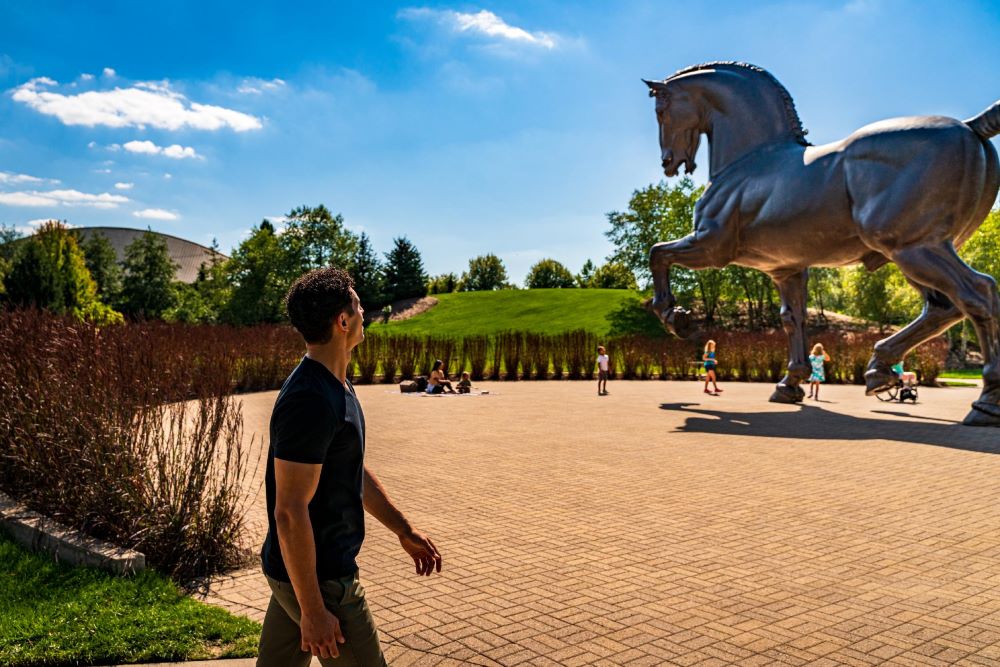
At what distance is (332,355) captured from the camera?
2355 millimetres

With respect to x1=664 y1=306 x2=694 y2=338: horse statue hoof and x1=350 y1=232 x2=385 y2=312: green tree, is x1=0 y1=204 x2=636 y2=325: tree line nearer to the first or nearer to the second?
x1=350 y1=232 x2=385 y2=312: green tree

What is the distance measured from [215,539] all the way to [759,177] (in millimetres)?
10859

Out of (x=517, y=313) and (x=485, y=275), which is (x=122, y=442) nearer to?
(x=517, y=313)

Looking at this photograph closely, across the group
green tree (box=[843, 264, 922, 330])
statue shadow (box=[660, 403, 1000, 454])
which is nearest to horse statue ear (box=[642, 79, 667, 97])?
statue shadow (box=[660, 403, 1000, 454])

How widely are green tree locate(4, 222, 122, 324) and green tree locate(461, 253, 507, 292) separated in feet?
156

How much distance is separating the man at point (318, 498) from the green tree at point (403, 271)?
59212 mm

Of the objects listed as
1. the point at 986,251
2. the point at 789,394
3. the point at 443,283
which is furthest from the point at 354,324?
the point at 443,283

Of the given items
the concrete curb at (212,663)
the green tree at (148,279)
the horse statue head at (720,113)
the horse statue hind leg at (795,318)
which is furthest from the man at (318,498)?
the green tree at (148,279)

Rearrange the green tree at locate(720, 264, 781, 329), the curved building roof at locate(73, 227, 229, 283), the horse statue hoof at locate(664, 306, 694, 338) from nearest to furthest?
the horse statue hoof at locate(664, 306, 694, 338)
the green tree at locate(720, 264, 781, 329)
the curved building roof at locate(73, 227, 229, 283)

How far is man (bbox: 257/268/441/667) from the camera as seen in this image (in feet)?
6.95

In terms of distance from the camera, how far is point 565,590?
4.47 metres

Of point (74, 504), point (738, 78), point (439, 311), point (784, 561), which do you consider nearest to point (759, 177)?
point (738, 78)

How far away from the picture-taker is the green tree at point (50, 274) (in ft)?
104

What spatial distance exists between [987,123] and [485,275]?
2822 inches
